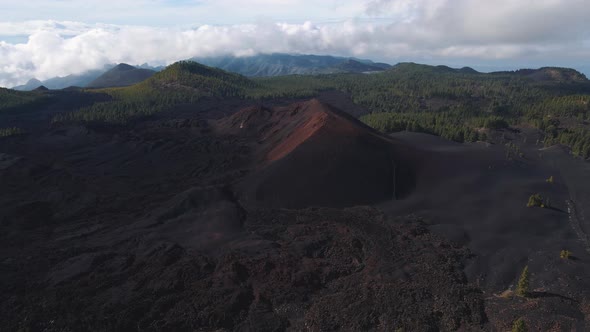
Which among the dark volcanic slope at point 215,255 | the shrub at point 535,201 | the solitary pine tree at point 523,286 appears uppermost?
the shrub at point 535,201

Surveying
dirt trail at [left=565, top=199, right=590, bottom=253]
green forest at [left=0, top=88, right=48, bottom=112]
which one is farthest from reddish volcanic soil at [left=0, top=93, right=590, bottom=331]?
green forest at [left=0, top=88, right=48, bottom=112]

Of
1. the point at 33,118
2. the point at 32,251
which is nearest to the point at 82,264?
the point at 32,251

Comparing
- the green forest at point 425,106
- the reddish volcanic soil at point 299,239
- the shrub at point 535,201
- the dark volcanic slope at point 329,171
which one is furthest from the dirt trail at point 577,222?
the green forest at point 425,106

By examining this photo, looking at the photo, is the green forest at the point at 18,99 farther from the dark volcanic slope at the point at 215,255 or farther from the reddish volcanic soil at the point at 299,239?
the dark volcanic slope at the point at 215,255

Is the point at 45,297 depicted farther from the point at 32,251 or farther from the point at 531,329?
the point at 531,329

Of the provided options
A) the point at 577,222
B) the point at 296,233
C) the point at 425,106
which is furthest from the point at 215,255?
the point at 425,106
